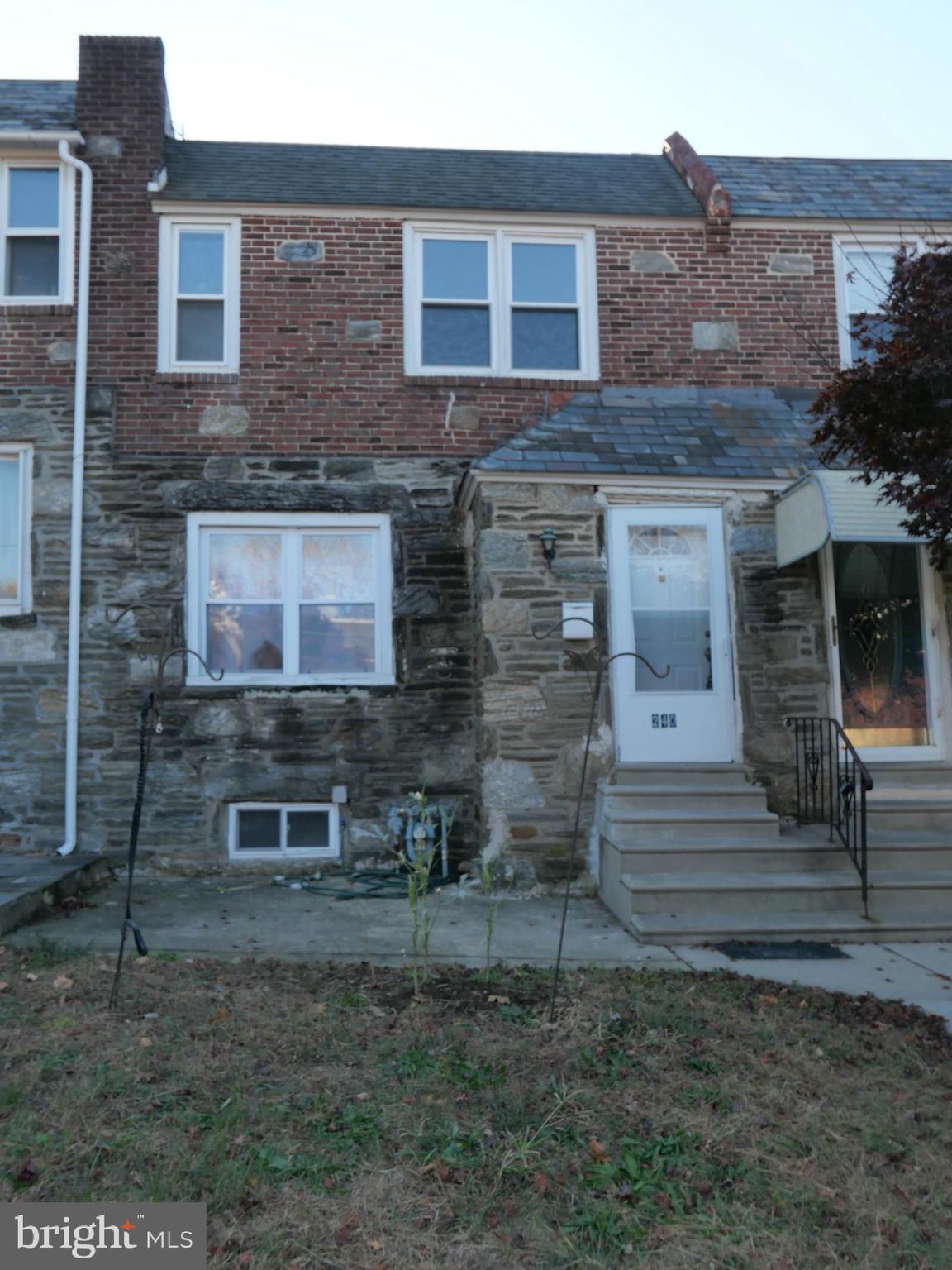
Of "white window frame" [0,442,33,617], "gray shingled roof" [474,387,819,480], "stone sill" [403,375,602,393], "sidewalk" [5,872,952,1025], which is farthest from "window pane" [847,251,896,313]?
"white window frame" [0,442,33,617]

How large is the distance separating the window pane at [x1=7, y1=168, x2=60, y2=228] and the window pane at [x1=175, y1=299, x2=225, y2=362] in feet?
4.67

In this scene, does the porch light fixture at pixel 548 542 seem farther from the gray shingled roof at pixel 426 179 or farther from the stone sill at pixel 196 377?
the gray shingled roof at pixel 426 179

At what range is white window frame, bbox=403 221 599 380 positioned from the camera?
9.12 metres

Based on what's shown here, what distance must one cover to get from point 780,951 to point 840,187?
7.73 meters

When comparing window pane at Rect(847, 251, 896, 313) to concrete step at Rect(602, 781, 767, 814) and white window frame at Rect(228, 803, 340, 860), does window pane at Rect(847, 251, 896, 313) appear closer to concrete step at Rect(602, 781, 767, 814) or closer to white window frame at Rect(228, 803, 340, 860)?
concrete step at Rect(602, 781, 767, 814)

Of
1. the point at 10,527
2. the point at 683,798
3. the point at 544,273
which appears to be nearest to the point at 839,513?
the point at 683,798

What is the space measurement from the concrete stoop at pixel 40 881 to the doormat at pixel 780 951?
4281 mm

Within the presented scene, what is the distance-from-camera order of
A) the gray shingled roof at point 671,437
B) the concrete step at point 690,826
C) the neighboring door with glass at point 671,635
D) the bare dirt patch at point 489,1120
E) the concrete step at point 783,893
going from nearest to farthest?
the bare dirt patch at point 489,1120 < the concrete step at point 783,893 < the concrete step at point 690,826 < the neighboring door with glass at point 671,635 < the gray shingled roof at point 671,437

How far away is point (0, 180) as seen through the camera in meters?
8.97

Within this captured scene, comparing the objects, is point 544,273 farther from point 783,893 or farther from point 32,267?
point 783,893

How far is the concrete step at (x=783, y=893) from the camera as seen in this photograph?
21.3 ft

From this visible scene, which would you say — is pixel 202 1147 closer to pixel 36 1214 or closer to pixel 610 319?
pixel 36 1214

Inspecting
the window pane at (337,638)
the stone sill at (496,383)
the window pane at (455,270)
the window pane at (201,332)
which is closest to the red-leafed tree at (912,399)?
the stone sill at (496,383)

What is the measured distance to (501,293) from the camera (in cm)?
923
